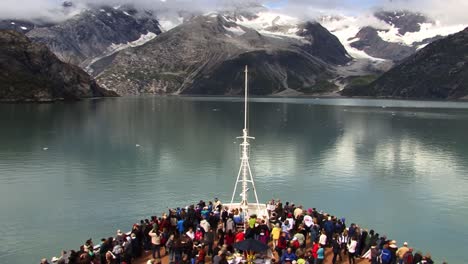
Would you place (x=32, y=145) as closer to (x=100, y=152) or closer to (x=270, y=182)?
(x=100, y=152)

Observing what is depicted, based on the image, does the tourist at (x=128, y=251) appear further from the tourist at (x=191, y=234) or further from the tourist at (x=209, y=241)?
the tourist at (x=209, y=241)

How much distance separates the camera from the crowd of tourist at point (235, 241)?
33.7m

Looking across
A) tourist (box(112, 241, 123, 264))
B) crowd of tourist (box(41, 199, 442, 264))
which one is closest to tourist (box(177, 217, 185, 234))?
crowd of tourist (box(41, 199, 442, 264))

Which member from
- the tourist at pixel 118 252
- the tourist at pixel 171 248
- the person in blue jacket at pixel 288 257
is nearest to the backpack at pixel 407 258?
the person in blue jacket at pixel 288 257

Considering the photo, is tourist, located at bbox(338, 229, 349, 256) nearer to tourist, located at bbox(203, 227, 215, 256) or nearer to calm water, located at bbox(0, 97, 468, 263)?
tourist, located at bbox(203, 227, 215, 256)

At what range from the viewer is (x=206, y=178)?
78.8 metres

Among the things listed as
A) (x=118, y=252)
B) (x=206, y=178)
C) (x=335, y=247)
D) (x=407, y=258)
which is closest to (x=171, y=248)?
(x=118, y=252)

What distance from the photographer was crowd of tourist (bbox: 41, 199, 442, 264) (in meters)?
33.7

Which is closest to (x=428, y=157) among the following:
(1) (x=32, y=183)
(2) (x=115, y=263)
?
(1) (x=32, y=183)

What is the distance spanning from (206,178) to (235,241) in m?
42.5

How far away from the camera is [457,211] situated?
207 ft

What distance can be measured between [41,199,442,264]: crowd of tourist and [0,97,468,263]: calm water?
12.8m

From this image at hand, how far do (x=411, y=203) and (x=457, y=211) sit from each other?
19.2ft

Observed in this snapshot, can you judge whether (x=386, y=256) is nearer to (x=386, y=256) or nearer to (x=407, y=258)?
(x=386, y=256)
